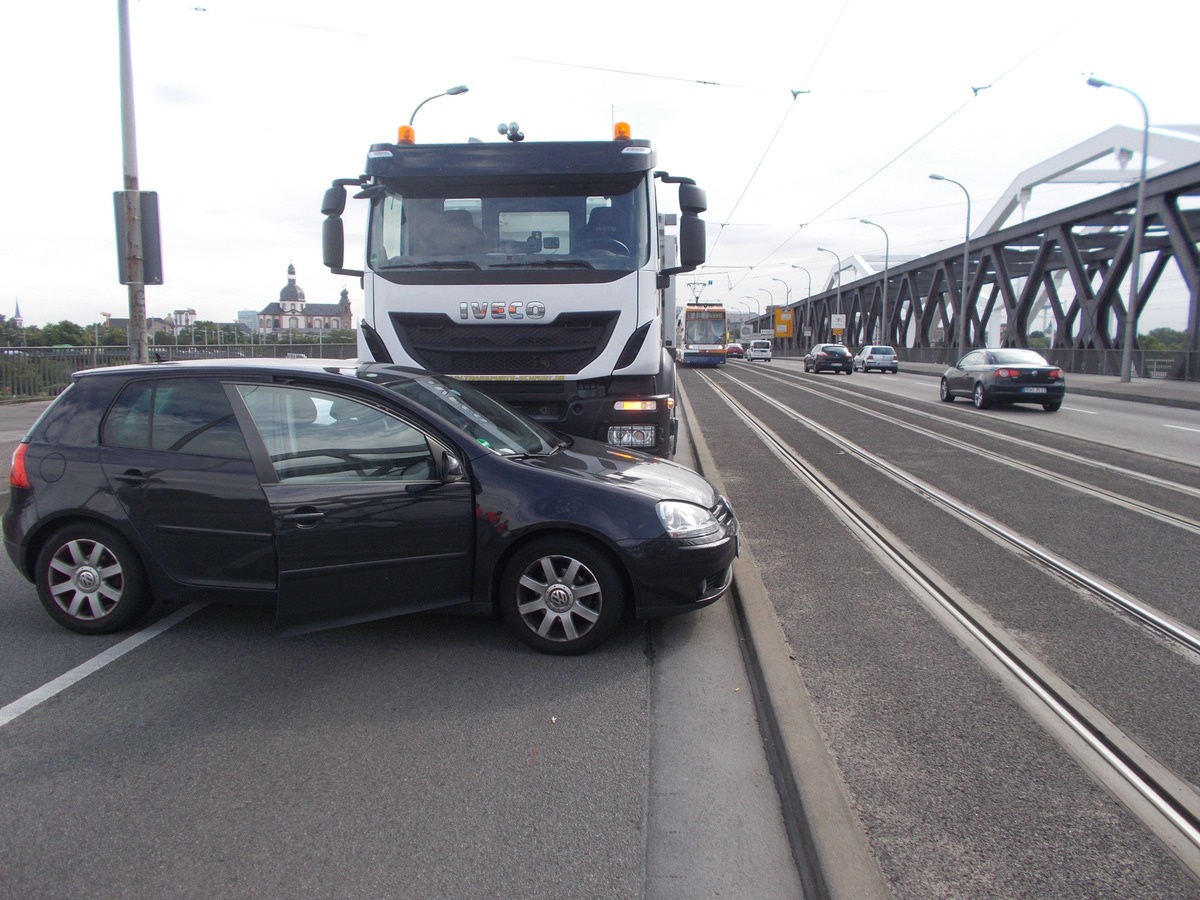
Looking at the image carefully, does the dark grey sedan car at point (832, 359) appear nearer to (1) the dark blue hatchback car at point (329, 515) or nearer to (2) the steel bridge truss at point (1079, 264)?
(2) the steel bridge truss at point (1079, 264)

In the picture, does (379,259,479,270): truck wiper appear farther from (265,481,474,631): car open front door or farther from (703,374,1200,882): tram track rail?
(703,374,1200,882): tram track rail

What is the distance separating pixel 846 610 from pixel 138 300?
853 cm

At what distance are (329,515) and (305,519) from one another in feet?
0.39

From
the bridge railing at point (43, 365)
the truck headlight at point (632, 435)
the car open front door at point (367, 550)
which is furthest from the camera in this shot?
the bridge railing at point (43, 365)

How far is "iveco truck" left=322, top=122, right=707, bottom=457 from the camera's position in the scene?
6.95 metres

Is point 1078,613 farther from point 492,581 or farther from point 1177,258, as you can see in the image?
point 1177,258

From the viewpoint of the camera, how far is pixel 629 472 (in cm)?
485

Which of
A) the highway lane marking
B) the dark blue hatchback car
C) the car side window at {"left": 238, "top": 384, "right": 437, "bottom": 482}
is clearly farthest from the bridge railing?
the car side window at {"left": 238, "top": 384, "right": 437, "bottom": 482}

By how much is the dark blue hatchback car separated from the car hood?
28mm

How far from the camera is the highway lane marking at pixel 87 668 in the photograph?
151 inches


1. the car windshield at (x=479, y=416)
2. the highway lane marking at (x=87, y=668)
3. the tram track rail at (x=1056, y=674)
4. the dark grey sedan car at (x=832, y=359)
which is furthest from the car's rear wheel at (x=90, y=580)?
the dark grey sedan car at (x=832, y=359)

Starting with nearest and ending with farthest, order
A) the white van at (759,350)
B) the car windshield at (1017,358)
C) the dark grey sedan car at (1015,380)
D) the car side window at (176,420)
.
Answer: the car side window at (176,420), the dark grey sedan car at (1015,380), the car windshield at (1017,358), the white van at (759,350)

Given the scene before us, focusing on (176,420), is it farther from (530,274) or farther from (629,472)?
(530,274)

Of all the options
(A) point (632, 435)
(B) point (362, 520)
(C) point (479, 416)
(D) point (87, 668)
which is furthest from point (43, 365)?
(B) point (362, 520)
